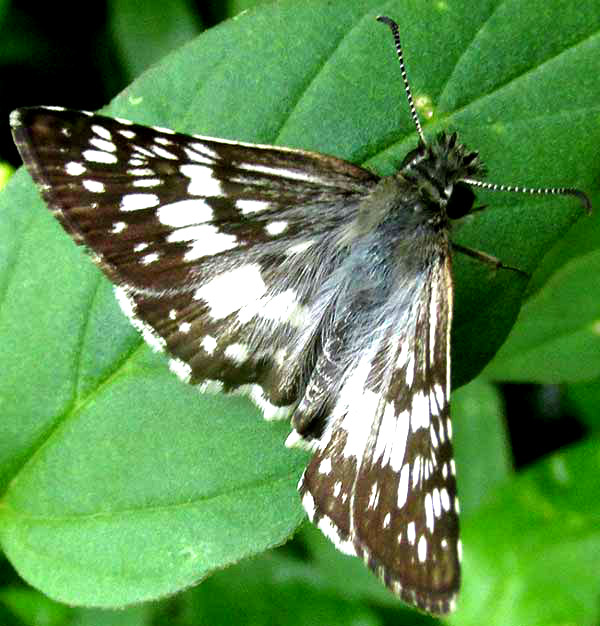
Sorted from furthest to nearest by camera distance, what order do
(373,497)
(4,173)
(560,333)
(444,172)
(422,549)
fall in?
(4,173) → (560,333) → (444,172) → (373,497) → (422,549)

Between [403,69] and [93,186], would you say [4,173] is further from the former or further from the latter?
[403,69]

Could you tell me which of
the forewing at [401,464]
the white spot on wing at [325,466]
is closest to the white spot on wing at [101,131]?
the forewing at [401,464]

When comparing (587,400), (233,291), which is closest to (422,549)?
(233,291)

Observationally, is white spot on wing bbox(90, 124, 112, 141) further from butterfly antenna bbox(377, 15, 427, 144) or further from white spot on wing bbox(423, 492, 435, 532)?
white spot on wing bbox(423, 492, 435, 532)

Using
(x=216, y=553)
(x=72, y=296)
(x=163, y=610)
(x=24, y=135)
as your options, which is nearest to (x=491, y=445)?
(x=163, y=610)

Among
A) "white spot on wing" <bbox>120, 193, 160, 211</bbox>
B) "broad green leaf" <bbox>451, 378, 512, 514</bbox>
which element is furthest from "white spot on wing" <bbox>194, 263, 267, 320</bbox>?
"broad green leaf" <bbox>451, 378, 512, 514</bbox>

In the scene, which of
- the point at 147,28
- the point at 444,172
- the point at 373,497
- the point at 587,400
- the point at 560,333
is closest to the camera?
the point at 373,497

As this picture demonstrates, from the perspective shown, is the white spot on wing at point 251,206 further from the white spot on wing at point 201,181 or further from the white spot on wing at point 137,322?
the white spot on wing at point 137,322
